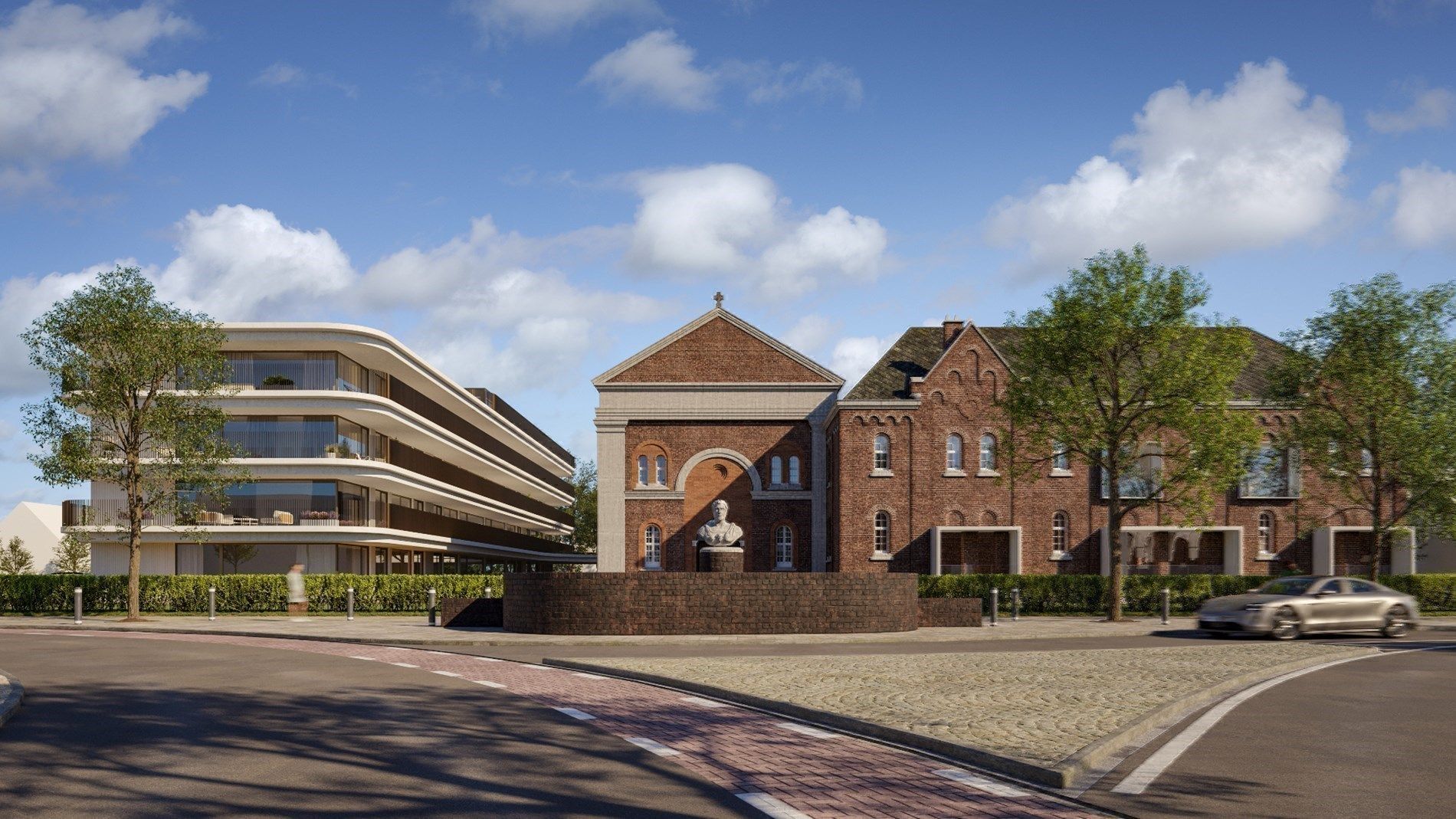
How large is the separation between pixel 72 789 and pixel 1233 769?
775 centimetres

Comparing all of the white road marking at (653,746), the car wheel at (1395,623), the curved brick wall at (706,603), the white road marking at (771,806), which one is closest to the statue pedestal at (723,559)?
the curved brick wall at (706,603)

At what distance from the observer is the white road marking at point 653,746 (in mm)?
9492

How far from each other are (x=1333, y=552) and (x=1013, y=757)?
46.5 m

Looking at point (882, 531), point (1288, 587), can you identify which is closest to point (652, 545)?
point (882, 531)

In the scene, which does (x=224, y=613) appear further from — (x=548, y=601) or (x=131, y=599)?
(x=548, y=601)

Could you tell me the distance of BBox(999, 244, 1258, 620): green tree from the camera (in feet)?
110

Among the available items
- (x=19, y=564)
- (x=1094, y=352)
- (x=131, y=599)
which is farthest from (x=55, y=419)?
(x=19, y=564)

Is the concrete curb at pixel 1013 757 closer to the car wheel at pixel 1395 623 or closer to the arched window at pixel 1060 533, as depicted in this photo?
the car wheel at pixel 1395 623

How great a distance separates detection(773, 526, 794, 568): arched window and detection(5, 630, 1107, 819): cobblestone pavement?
4065cm

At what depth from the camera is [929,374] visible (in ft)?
167

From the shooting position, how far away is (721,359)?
56.5 metres

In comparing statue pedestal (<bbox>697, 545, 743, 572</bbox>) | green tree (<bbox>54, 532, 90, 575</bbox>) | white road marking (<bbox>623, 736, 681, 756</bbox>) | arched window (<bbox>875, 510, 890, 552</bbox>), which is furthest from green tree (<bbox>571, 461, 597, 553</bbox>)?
white road marking (<bbox>623, 736, 681, 756</bbox>)

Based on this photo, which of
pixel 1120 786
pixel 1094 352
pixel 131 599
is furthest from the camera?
pixel 131 599

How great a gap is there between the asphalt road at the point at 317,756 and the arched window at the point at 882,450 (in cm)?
3672
